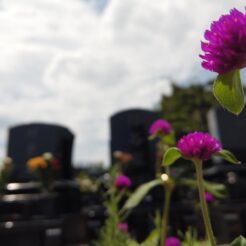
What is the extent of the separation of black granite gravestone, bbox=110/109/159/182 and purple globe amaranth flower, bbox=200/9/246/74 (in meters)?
10.8

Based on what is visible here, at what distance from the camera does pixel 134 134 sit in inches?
522

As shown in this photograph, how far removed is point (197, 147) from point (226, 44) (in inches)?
15.2

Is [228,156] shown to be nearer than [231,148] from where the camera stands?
Yes

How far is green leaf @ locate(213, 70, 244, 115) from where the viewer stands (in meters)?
0.77

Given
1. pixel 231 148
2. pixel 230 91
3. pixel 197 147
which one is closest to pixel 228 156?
pixel 197 147

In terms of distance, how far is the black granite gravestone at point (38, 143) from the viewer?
12.2 metres

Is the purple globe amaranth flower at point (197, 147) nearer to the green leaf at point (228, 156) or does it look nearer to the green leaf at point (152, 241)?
the green leaf at point (228, 156)

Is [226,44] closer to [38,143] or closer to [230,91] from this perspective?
[230,91]

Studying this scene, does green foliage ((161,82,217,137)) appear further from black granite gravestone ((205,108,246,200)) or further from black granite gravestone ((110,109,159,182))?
black granite gravestone ((205,108,246,200))

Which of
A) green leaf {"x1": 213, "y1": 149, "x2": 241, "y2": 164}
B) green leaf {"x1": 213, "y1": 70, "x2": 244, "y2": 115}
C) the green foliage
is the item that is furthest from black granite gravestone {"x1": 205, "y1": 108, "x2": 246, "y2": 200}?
the green foliage

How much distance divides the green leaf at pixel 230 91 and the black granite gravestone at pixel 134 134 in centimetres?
1077

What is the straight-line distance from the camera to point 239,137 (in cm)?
787

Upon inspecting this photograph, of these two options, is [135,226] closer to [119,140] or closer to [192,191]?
[192,191]

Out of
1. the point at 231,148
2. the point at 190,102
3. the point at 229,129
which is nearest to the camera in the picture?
the point at 231,148
